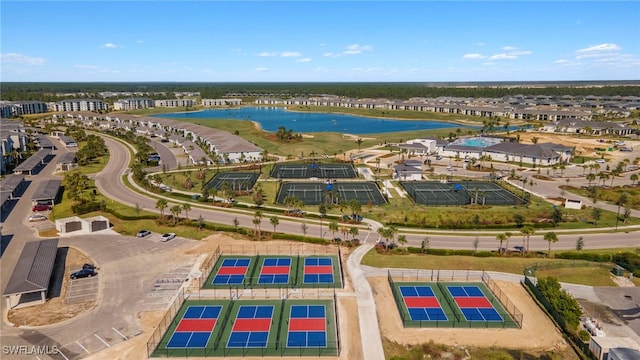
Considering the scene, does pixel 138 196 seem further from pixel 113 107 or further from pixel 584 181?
pixel 113 107

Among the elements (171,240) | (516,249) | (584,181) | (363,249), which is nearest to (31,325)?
(171,240)

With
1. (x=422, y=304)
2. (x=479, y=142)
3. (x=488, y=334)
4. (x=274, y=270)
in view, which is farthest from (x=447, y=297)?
(x=479, y=142)

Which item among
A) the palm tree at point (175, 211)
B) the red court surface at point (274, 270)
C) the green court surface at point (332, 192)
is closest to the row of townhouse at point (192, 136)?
the green court surface at point (332, 192)

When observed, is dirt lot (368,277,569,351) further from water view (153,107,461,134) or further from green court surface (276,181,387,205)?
water view (153,107,461,134)

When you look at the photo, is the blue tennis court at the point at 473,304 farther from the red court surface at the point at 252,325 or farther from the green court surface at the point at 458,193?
the green court surface at the point at 458,193

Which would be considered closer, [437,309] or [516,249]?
[437,309]

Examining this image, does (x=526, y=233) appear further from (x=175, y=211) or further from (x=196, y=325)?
(x=175, y=211)
